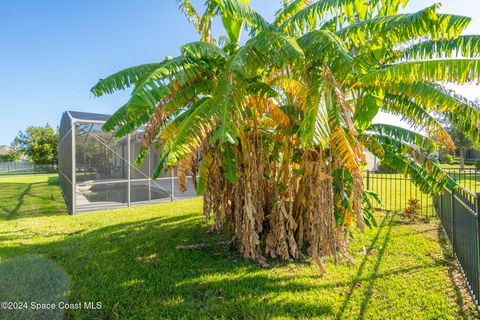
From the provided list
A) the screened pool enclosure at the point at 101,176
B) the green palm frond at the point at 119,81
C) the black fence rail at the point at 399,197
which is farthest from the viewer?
the screened pool enclosure at the point at 101,176

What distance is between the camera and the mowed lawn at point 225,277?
314 cm

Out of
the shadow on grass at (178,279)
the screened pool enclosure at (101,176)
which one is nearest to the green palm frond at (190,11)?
the shadow on grass at (178,279)

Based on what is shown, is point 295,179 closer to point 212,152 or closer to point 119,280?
point 212,152

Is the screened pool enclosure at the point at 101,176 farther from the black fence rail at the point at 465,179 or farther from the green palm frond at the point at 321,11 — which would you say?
the black fence rail at the point at 465,179

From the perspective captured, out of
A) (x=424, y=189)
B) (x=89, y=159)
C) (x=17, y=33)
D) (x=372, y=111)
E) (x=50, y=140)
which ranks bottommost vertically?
(x=424, y=189)

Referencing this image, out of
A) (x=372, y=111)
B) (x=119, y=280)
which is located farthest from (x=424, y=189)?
(x=119, y=280)

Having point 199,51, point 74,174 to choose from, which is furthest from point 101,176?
point 199,51

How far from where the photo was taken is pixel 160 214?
8531 mm

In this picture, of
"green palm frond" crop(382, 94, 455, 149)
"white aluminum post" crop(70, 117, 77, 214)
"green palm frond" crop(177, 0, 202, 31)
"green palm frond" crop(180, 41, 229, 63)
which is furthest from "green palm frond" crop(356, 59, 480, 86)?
"white aluminum post" crop(70, 117, 77, 214)

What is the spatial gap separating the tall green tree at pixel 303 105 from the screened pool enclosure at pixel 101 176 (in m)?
5.28

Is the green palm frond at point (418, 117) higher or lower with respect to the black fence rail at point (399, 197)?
higher

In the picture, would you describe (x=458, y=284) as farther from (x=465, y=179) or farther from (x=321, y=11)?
(x=465, y=179)

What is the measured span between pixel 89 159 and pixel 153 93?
8.04 metres

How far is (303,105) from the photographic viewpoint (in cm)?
387
